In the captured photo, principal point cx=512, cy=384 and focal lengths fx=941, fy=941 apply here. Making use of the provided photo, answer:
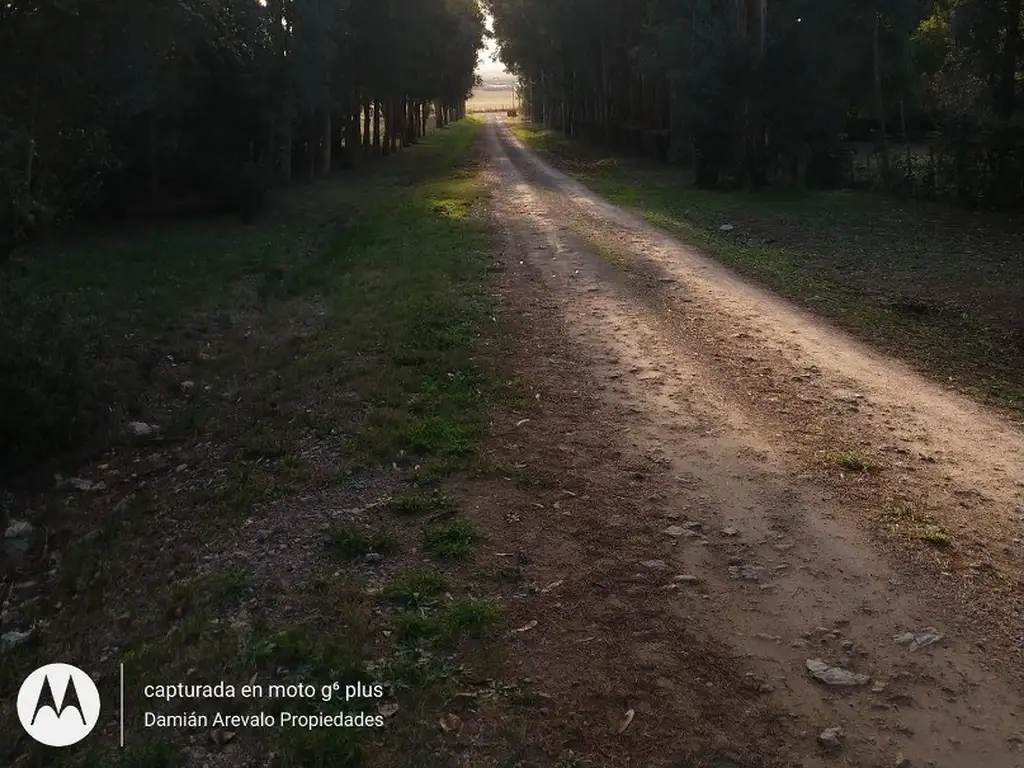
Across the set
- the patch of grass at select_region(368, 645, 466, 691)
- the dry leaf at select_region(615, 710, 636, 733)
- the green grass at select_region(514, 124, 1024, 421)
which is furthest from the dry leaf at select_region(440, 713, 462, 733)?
the green grass at select_region(514, 124, 1024, 421)

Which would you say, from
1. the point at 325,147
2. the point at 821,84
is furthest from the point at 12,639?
the point at 325,147

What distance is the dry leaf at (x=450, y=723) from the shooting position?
4234 mm

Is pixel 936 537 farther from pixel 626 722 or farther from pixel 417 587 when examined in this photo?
pixel 417 587

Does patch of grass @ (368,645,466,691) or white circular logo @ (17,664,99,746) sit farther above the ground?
patch of grass @ (368,645,466,691)

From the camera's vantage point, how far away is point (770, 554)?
567 cm

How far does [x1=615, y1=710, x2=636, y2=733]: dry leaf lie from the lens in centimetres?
420

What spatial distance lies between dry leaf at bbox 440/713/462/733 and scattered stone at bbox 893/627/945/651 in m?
2.27

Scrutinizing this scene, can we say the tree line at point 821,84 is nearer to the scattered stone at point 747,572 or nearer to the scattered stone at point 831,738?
the scattered stone at point 747,572

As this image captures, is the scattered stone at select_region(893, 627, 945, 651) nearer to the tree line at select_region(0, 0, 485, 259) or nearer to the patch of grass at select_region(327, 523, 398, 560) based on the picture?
the patch of grass at select_region(327, 523, 398, 560)

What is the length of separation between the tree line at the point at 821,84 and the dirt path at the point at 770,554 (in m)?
13.7

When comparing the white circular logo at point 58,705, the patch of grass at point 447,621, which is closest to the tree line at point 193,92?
the white circular logo at point 58,705

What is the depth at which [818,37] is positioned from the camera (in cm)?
2728

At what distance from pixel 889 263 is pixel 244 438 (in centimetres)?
1097

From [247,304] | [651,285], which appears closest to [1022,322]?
[651,285]
